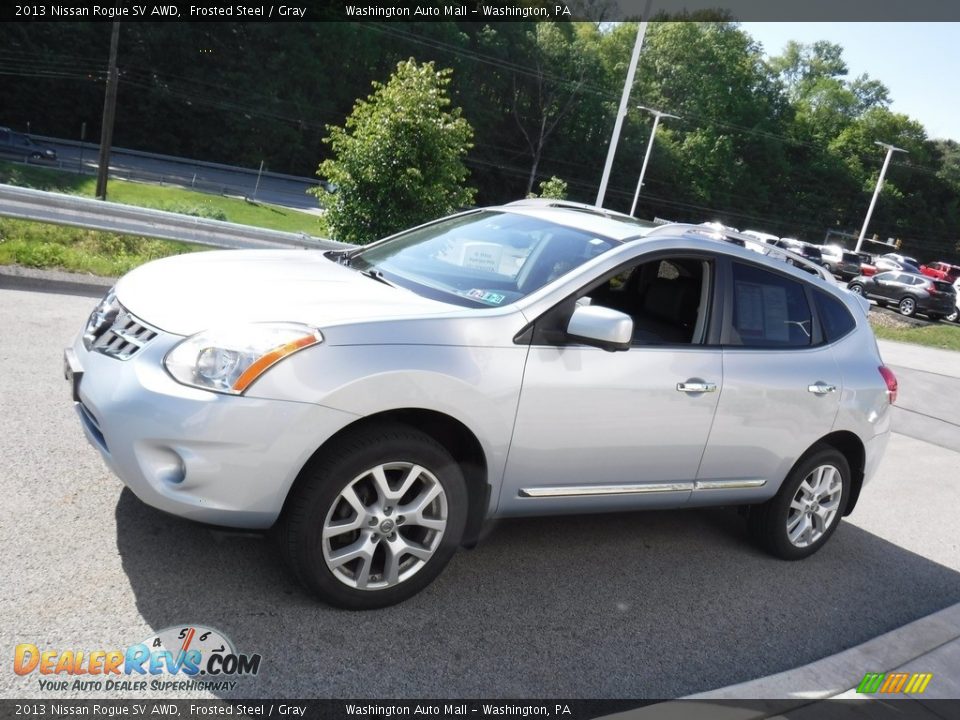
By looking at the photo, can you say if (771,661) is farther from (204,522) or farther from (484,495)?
(204,522)

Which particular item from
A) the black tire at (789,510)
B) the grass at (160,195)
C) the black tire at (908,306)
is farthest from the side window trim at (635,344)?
the grass at (160,195)

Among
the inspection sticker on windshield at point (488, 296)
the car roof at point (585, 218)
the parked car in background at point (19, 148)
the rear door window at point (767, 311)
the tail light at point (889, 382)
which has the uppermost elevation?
the car roof at point (585, 218)

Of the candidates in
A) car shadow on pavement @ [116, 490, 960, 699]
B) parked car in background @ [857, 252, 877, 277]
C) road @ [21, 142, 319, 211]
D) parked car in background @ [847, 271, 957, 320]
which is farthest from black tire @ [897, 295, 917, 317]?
road @ [21, 142, 319, 211]

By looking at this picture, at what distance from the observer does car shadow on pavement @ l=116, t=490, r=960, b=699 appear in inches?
129

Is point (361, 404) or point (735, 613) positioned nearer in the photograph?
point (361, 404)

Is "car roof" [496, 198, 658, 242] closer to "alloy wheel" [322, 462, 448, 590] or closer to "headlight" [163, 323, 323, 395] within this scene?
"alloy wheel" [322, 462, 448, 590]

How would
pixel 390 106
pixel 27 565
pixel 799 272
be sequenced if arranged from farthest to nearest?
pixel 390 106, pixel 799 272, pixel 27 565

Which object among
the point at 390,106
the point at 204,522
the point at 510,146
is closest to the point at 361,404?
the point at 204,522

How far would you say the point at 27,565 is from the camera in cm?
343

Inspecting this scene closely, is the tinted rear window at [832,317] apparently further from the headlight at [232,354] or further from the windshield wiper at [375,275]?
the headlight at [232,354]

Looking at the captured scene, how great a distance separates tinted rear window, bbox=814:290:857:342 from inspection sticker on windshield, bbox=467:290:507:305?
219 centimetres

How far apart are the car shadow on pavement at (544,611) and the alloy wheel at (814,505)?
0.20m

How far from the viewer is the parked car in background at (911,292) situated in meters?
31.8

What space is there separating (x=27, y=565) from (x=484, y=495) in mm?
1844
